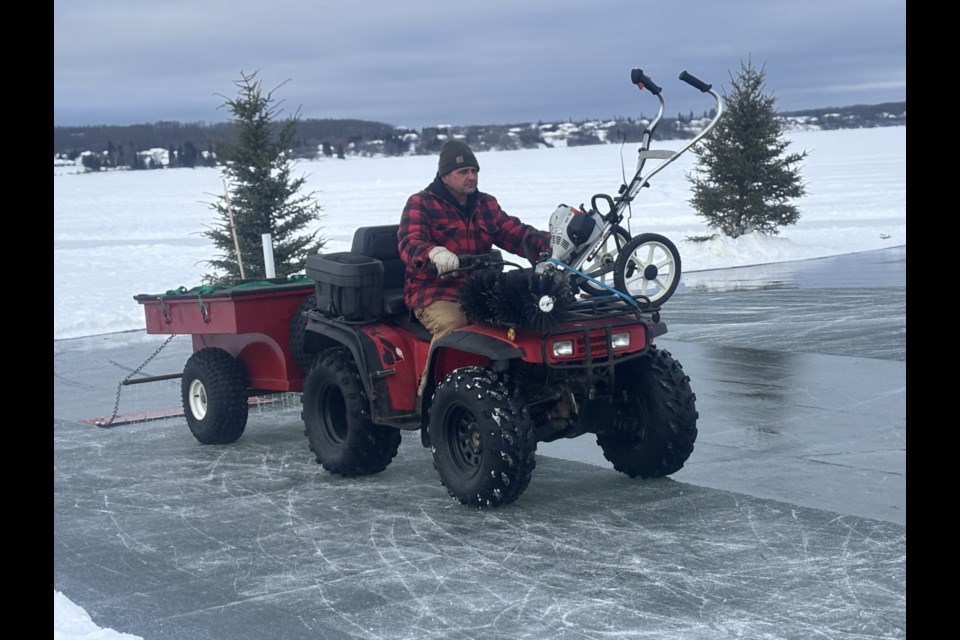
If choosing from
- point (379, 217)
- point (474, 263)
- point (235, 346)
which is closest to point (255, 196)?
point (235, 346)

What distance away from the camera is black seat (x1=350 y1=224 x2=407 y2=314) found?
7676 millimetres

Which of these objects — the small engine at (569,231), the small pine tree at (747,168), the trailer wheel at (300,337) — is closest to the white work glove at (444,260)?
the small engine at (569,231)

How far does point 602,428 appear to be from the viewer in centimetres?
680

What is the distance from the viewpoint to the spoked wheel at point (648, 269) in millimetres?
6102

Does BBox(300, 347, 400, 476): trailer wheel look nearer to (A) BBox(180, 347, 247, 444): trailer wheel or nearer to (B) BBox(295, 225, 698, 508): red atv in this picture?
(B) BBox(295, 225, 698, 508): red atv

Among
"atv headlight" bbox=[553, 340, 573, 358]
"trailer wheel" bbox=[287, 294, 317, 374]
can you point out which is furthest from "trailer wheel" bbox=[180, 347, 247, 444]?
"atv headlight" bbox=[553, 340, 573, 358]

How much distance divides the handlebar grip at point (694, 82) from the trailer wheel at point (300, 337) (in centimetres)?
316

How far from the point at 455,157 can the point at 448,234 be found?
0.43 metres

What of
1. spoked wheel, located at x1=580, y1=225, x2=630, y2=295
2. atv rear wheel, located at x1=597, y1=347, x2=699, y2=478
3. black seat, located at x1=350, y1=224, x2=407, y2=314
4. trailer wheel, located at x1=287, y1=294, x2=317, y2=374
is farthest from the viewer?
trailer wheel, located at x1=287, y1=294, x2=317, y2=374

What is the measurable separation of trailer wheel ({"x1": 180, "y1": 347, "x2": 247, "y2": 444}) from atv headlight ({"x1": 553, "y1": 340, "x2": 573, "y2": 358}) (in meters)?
3.19

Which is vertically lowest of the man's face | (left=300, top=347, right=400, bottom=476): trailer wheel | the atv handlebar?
(left=300, top=347, right=400, bottom=476): trailer wheel

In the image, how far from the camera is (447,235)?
693cm

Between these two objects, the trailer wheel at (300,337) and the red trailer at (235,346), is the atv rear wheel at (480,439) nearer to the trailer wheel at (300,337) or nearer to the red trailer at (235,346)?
the trailer wheel at (300,337)

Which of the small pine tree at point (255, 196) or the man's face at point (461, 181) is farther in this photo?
the small pine tree at point (255, 196)
